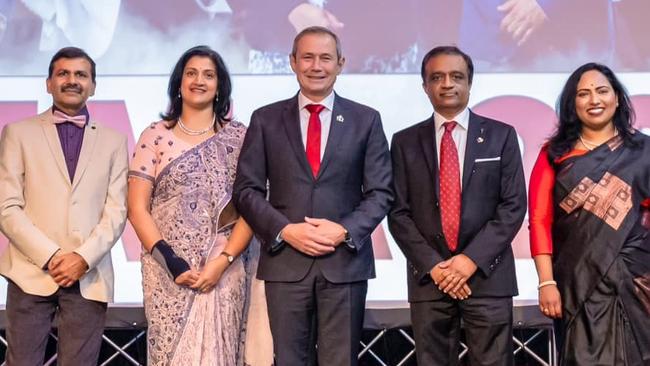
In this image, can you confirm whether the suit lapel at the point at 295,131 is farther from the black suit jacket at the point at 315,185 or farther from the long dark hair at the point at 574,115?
the long dark hair at the point at 574,115

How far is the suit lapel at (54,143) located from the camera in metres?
3.29

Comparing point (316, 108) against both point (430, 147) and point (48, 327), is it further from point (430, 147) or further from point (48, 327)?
point (48, 327)

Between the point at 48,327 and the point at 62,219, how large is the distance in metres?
0.40

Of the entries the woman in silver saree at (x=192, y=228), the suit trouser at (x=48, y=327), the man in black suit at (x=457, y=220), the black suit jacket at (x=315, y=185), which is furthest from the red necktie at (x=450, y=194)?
the suit trouser at (x=48, y=327)

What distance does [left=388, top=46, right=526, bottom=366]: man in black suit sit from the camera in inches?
122

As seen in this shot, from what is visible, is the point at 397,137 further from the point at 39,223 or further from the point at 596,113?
the point at 39,223

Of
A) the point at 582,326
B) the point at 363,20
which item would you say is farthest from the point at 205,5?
the point at 582,326

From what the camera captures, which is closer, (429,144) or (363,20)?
(429,144)

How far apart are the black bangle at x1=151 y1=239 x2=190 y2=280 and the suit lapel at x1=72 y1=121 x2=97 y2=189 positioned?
41 centimetres

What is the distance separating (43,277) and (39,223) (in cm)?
21

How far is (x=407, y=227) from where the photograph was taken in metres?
3.21

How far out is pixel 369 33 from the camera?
4414 millimetres

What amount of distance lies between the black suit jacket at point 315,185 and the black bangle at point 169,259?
0.28m

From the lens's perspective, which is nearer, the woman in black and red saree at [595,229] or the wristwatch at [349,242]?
the wristwatch at [349,242]
